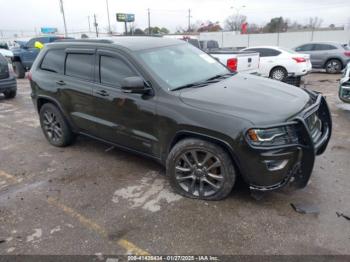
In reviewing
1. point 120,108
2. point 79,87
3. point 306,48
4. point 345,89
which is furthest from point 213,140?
point 306,48

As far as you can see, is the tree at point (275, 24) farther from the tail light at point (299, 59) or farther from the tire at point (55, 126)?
the tire at point (55, 126)

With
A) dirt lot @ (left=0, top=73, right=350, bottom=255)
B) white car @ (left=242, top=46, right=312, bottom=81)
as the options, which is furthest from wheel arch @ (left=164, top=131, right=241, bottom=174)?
white car @ (left=242, top=46, right=312, bottom=81)

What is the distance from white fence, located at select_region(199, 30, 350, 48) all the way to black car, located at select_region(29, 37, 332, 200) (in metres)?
31.3

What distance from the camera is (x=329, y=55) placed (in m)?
13.9

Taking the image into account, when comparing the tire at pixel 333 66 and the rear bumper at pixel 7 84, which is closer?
the rear bumper at pixel 7 84

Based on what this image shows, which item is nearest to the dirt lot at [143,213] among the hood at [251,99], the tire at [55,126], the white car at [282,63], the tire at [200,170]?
the tire at [200,170]

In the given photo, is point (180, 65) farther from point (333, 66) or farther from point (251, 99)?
point (333, 66)

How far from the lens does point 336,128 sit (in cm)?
586

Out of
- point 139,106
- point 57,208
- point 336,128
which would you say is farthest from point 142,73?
point 336,128

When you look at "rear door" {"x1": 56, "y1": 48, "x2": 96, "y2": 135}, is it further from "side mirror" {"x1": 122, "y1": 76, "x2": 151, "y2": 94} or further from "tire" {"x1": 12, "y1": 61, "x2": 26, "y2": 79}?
"tire" {"x1": 12, "y1": 61, "x2": 26, "y2": 79}

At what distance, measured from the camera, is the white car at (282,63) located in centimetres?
1116

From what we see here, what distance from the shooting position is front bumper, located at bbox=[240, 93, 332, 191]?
9.38ft

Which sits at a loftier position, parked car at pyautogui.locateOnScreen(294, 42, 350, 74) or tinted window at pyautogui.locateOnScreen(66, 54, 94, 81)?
tinted window at pyautogui.locateOnScreen(66, 54, 94, 81)

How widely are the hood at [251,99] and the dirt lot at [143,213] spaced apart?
3.41ft
